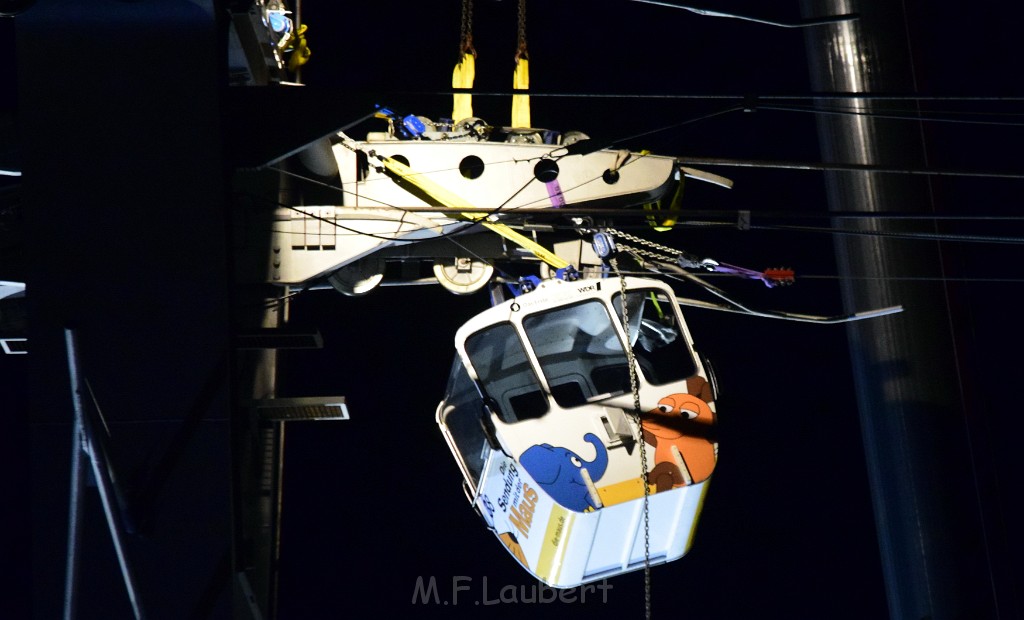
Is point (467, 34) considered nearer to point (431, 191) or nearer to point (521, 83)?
point (521, 83)

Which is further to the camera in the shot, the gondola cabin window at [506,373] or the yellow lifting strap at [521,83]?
the yellow lifting strap at [521,83]

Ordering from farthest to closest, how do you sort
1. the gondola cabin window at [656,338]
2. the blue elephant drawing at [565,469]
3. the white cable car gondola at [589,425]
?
1. the gondola cabin window at [656,338]
2. the white cable car gondola at [589,425]
3. the blue elephant drawing at [565,469]

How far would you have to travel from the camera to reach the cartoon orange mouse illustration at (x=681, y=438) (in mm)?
11008

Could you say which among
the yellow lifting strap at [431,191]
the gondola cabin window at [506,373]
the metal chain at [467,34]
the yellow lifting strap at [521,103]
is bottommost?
the gondola cabin window at [506,373]

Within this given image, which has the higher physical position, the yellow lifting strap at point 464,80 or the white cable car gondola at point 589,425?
the yellow lifting strap at point 464,80

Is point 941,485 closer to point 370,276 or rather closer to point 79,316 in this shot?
point 370,276

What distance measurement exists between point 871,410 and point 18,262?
31.0 feet

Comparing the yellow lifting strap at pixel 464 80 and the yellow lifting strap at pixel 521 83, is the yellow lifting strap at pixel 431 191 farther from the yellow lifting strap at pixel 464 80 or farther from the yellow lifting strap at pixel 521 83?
the yellow lifting strap at pixel 521 83

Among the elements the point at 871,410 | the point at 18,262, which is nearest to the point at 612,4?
the point at 871,410

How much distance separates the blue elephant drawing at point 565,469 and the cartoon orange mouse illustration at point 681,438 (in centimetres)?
45

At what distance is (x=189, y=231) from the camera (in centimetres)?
753

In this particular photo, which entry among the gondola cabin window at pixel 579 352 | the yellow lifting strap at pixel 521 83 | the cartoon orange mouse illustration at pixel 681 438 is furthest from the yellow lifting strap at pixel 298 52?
the cartoon orange mouse illustration at pixel 681 438

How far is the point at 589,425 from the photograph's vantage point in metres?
11.1

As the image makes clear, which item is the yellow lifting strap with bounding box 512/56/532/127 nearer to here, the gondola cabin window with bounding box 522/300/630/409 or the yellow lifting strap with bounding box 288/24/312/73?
the gondola cabin window with bounding box 522/300/630/409
